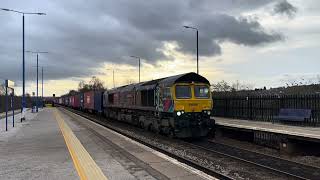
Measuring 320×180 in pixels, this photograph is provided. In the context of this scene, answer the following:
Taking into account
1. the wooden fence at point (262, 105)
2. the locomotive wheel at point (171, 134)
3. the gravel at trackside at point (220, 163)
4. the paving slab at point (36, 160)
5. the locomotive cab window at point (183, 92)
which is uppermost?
the locomotive cab window at point (183, 92)

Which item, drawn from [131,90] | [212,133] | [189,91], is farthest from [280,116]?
[131,90]

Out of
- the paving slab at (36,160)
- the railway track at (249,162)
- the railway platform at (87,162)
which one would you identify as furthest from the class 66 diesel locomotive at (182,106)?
the paving slab at (36,160)

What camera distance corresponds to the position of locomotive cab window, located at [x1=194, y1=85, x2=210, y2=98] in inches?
851

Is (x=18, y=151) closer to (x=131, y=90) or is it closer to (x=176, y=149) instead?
(x=176, y=149)

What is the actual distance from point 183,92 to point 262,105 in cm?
687

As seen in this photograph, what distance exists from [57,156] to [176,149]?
16.7 ft

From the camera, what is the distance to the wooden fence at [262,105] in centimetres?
2131

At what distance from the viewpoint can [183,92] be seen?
21328mm

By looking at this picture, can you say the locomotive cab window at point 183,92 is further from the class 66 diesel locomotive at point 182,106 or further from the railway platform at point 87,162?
the railway platform at point 87,162

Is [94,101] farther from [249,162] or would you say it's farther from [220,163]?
[249,162]

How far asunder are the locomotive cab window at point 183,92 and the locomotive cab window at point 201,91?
0.38 m

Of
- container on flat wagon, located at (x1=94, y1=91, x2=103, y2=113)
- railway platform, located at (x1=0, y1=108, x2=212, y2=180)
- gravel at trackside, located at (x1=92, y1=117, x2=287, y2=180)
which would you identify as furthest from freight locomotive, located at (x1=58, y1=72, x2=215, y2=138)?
container on flat wagon, located at (x1=94, y1=91, x2=103, y2=113)

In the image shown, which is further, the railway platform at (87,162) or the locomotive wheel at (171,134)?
the locomotive wheel at (171,134)

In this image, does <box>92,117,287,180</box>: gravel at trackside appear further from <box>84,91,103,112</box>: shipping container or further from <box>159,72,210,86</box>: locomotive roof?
<box>84,91,103,112</box>: shipping container
